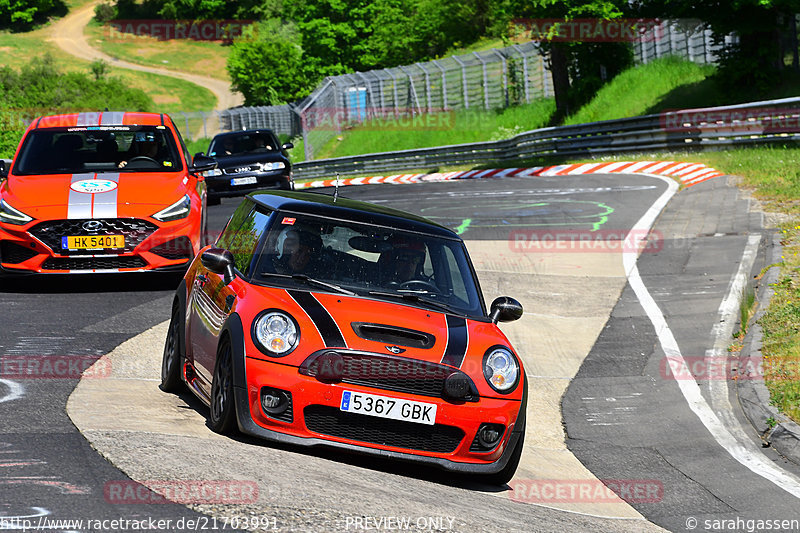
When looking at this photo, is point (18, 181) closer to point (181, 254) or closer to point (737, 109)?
point (181, 254)

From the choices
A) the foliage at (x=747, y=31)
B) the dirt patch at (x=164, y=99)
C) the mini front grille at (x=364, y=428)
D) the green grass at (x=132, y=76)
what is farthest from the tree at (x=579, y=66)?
the dirt patch at (x=164, y=99)

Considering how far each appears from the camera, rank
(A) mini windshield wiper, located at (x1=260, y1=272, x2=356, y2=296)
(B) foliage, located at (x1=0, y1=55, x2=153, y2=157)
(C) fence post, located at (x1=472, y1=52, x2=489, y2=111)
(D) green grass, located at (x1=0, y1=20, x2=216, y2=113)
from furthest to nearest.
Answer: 1. (D) green grass, located at (x1=0, y1=20, x2=216, y2=113)
2. (B) foliage, located at (x1=0, y1=55, x2=153, y2=157)
3. (C) fence post, located at (x1=472, y1=52, x2=489, y2=111)
4. (A) mini windshield wiper, located at (x1=260, y1=272, x2=356, y2=296)

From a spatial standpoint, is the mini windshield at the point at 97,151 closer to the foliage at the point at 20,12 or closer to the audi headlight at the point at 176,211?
the audi headlight at the point at 176,211

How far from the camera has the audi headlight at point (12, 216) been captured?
11.3m

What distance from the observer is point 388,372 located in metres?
6.16

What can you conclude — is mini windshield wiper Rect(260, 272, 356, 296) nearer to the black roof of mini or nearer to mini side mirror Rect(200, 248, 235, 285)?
mini side mirror Rect(200, 248, 235, 285)

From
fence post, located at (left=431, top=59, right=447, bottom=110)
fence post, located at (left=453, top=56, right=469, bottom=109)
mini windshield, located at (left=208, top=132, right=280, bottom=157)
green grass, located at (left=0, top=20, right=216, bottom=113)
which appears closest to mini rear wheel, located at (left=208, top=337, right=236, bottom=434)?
mini windshield, located at (left=208, top=132, right=280, bottom=157)

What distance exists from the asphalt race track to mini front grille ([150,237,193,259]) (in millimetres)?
500

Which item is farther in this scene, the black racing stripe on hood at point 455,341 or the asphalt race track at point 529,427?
the black racing stripe on hood at point 455,341

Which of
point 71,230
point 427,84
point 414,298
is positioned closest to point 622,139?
point 427,84

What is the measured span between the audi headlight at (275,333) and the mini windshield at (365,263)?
0.58 meters

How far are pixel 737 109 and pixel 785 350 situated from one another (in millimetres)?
17966

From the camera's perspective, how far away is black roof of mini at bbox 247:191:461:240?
7391 millimetres

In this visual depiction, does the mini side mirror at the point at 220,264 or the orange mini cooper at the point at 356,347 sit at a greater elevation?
A: the mini side mirror at the point at 220,264
